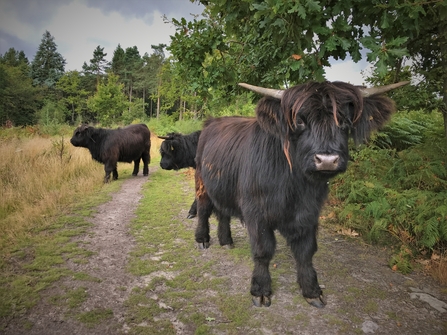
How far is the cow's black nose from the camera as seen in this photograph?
1.99 metres

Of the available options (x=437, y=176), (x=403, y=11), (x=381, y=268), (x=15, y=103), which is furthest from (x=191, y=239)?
(x=15, y=103)

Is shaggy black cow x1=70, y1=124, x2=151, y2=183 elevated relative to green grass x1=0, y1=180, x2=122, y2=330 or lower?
elevated

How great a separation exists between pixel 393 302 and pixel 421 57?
375cm

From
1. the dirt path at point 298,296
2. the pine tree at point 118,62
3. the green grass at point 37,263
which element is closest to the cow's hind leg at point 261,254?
the dirt path at point 298,296

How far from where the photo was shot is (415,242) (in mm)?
3619

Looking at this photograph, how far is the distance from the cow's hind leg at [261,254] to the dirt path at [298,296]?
0.12 m

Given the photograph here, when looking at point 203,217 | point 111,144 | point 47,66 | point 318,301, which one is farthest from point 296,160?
point 47,66

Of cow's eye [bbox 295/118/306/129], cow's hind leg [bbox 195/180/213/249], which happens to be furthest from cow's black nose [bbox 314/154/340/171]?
cow's hind leg [bbox 195/180/213/249]

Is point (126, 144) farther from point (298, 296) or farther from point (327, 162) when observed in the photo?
point (327, 162)

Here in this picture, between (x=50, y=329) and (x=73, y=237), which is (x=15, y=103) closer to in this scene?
(x=73, y=237)

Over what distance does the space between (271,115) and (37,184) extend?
6036mm

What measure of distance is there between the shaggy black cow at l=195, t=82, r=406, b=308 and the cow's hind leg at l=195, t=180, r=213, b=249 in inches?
39.4

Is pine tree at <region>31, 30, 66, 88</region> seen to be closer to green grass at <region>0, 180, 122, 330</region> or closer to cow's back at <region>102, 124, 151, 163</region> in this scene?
cow's back at <region>102, 124, 151, 163</region>

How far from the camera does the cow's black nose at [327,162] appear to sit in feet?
6.54
